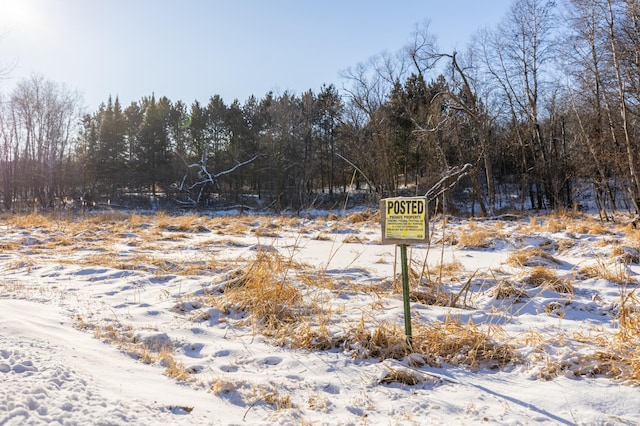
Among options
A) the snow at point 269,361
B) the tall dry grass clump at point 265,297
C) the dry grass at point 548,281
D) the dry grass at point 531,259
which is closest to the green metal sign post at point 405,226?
the snow at point 269,361

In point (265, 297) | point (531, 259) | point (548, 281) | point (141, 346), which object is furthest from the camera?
point (531, 259)

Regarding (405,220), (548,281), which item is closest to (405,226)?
(405,220)

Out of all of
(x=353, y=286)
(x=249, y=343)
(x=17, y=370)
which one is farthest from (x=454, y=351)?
(x=17, y=370)

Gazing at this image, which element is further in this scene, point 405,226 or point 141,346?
point 141,346

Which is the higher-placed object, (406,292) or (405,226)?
(405,226)

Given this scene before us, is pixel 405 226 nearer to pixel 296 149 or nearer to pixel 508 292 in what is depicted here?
pixel 508 292

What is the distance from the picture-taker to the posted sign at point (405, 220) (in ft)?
8.68

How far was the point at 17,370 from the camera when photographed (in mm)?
1956

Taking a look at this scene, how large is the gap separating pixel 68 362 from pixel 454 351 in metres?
2.53

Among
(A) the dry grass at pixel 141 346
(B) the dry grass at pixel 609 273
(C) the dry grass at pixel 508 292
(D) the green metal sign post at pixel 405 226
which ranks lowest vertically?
(A) the dry grass at pixel 141 346

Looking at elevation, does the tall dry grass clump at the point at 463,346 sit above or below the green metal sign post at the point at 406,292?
below

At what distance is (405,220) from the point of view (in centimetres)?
274

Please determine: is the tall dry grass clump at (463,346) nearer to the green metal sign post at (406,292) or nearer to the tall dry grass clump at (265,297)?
the green metal sign post at (406,292)

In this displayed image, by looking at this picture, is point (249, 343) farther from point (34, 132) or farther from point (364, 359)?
point (34, 132)
